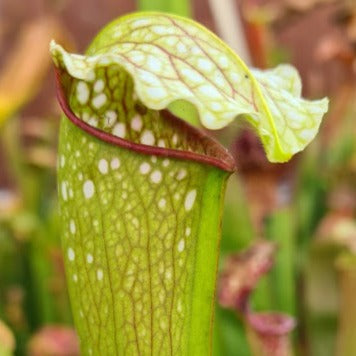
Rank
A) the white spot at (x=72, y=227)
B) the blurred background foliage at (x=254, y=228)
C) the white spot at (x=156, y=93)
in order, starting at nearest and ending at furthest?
the white spot at (x=156, y=93)
the white spot at (x=72, y=227)
the blurred background foliage at (x=254, y=228)

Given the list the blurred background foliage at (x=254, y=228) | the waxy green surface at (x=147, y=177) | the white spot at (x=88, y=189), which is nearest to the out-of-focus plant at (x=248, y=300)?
the blurred background foliage at (x=254, y=228)

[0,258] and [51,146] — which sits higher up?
[51,146]

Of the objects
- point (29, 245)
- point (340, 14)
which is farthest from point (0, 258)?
point (340, 14)

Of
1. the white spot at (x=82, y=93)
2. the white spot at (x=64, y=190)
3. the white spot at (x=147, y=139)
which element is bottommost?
the white spot at (x=64, y=190)

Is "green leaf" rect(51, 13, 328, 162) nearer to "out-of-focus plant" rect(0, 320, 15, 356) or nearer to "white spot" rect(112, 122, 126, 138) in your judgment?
"white spot" rect(112, 122, 126, 138)

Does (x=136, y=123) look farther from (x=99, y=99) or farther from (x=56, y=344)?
(x=56, y=344)

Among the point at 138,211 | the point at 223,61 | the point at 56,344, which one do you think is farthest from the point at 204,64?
the point at 56,344

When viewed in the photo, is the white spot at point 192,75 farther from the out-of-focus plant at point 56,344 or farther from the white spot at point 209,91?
the out-of-focus plant at point 56,344

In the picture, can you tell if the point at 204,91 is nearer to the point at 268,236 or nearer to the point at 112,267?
the point at 112,267
